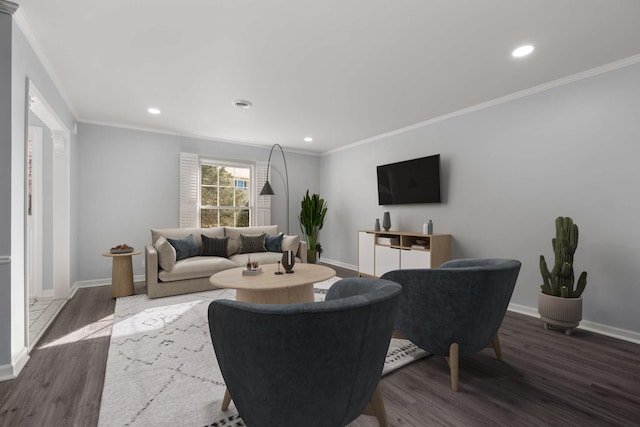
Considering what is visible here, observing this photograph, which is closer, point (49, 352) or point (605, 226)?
point (49, 352)

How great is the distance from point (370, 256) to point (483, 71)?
9.76ft

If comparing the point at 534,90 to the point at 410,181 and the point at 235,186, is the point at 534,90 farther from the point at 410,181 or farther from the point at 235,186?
the point at 235,186

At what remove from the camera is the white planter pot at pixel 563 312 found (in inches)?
110

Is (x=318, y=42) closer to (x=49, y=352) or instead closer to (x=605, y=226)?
(x=605, y=226)

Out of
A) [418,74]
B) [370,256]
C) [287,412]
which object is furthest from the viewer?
[370,256]

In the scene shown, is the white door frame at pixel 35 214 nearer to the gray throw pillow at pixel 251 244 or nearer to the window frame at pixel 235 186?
the window frame at pixel 235 186

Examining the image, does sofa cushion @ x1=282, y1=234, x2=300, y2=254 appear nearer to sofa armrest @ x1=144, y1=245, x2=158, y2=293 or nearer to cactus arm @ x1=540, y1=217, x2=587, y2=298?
sofa armrest @ x1=144, y1=245, x2=158, y2=293

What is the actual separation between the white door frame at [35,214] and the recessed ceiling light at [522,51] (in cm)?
532

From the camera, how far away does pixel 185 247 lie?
4.45 m

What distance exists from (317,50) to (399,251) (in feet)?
9.42

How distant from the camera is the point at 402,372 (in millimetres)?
2158

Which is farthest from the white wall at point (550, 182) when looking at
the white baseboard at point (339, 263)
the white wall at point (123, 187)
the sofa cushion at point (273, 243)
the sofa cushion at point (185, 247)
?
the white wall at point (123, 187)

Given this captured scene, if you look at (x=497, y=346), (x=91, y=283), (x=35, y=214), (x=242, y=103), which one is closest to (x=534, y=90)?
(x=497, y=346)

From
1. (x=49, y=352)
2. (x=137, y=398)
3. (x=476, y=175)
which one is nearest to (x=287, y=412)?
(x=137, y=398)
